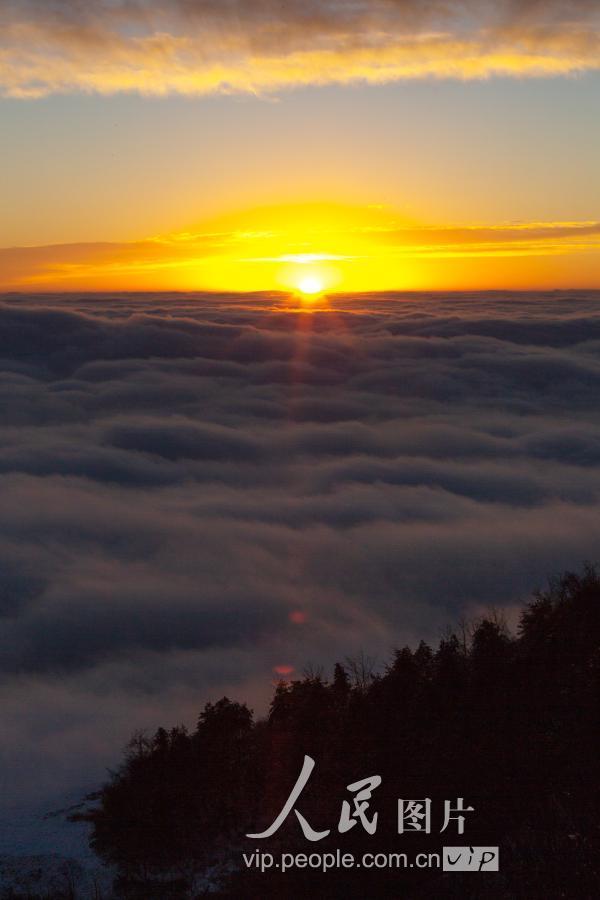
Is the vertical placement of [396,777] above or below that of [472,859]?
above

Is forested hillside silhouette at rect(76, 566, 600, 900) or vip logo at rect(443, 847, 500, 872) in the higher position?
forested hillside silhouette at rect(76, 566, 600, 900)

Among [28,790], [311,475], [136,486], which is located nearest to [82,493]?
[136,486]

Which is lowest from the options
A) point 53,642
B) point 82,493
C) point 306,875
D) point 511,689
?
point 306,875

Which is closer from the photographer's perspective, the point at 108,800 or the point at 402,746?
the point at 402,746

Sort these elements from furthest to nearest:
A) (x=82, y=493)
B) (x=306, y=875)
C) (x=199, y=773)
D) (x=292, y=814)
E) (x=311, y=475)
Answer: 1. (x=311, y=475)
2. (x=82, y=493)
3. (x=199, y=773)
4. (x=292, y=814)
5. (x=306, y=875)

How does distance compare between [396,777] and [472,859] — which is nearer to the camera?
[472,859]

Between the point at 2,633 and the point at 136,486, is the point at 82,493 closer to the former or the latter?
the point at 136,486

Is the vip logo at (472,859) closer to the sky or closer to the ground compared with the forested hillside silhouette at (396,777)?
closer to the ground

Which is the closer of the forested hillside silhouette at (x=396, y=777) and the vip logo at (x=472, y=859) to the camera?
the vip logo at (x=472, y=859)
